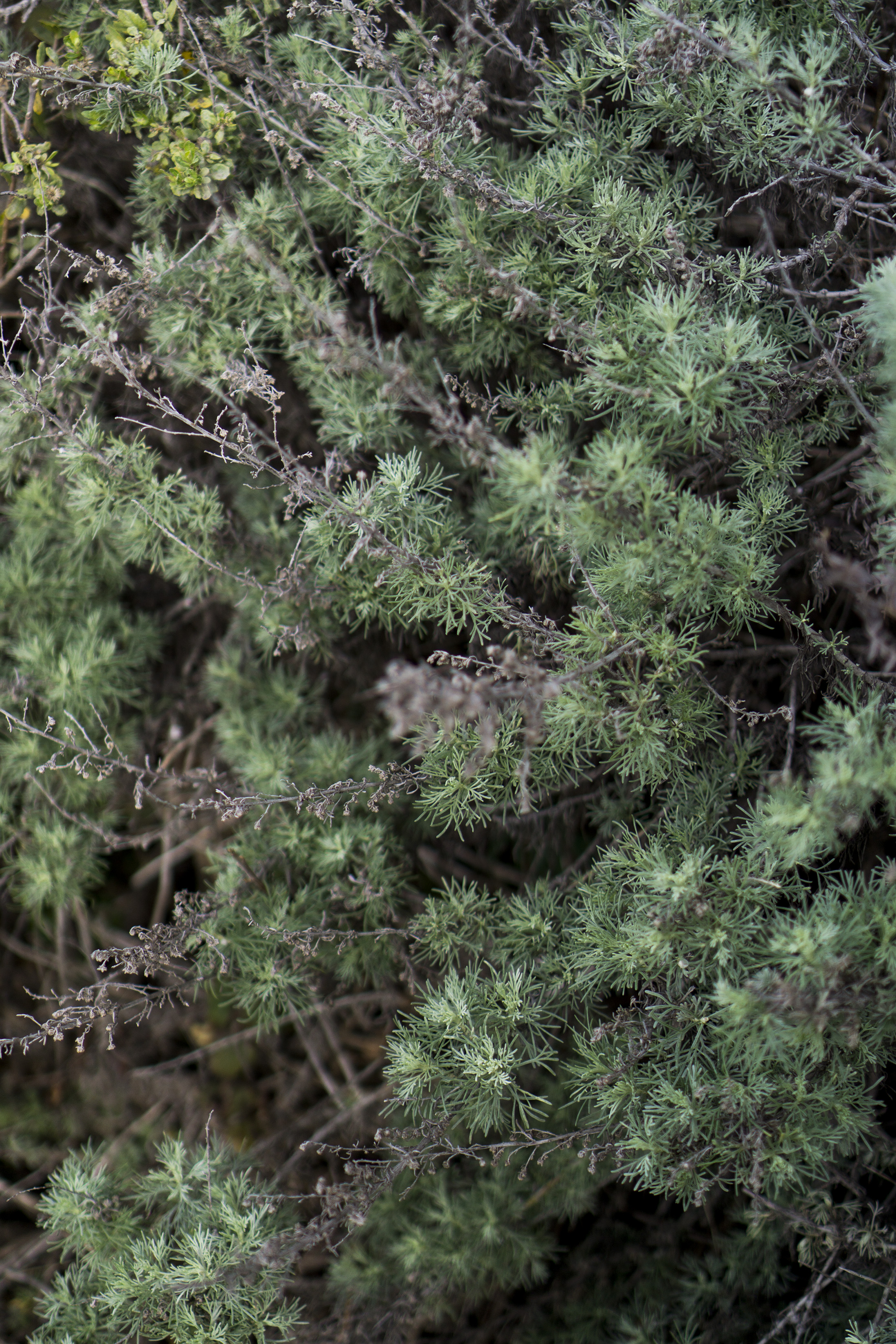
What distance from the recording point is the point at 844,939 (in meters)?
1.53

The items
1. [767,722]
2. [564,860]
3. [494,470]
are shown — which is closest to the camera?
[494,470]

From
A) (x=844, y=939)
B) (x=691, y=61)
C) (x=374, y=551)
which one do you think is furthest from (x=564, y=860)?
(x=691, y=61)

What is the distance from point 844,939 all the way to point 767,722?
542mm

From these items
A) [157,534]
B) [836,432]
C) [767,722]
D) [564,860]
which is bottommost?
[564,860]

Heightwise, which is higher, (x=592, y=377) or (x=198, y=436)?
(x=592, y=377)

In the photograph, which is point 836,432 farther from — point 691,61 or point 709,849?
point 709,849

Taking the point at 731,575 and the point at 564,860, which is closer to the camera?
the point at 731,575

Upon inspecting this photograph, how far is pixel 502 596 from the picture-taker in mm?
1751

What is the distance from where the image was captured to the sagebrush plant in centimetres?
161

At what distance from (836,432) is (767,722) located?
0.60 meters

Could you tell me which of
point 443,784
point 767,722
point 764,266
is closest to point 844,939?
point 767,722

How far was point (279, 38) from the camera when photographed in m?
1.97

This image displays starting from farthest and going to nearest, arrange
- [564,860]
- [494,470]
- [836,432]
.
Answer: [564,860]
[836,432]
[494,470]

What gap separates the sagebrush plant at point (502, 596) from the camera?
1.61 metres
